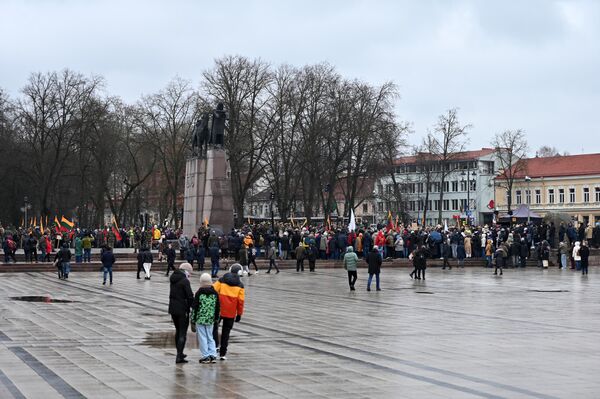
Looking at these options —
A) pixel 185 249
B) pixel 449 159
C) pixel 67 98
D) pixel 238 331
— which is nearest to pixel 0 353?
pixel 238 331

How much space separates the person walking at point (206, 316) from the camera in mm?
13305

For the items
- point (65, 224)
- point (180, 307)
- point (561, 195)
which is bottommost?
point (180, 307)

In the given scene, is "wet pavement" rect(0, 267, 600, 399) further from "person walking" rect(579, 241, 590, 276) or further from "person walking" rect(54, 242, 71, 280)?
"person walking" rect(579, 241, 590, 276)

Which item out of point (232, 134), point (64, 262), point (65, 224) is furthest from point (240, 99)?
point (64, 262)

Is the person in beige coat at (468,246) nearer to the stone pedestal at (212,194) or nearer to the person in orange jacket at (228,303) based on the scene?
the stone pedestal at (212,194)

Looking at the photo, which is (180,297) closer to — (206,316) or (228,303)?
(206,316)

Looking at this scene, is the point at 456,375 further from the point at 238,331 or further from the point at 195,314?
the point at 238,331

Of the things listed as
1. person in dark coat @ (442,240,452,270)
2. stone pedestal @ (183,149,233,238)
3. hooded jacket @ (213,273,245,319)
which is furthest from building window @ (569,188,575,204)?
hooded jacket @ (213,273,245,319)

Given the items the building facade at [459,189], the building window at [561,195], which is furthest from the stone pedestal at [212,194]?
the building window at [561,195]

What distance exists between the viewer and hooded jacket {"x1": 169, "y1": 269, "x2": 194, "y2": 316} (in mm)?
13586

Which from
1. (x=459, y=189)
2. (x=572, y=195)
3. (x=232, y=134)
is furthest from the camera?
(x=459, y=189)

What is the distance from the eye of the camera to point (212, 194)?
48.3 metres

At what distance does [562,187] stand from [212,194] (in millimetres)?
70894

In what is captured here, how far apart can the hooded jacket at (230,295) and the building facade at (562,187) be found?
91.9 m
